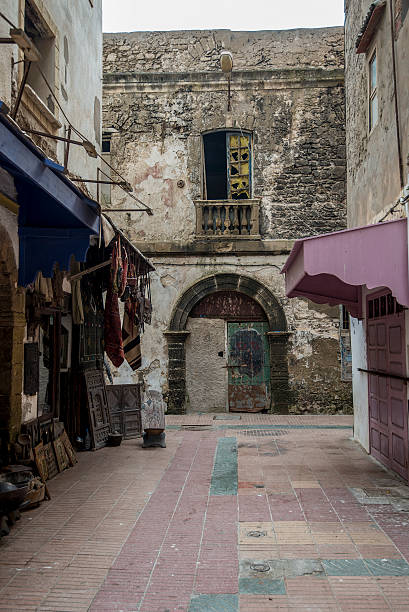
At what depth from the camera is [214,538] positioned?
4801 millimetres

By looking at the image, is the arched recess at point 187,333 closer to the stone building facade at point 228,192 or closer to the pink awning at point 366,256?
the stone building facade at point 228,192

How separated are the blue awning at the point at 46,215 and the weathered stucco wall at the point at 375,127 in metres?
3.55

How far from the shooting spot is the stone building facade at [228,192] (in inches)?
524

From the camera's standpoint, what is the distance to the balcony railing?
13.6 meters

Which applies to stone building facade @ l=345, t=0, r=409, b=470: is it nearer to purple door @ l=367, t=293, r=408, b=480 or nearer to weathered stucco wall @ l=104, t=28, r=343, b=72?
purple door @ l=367, t=293, r=408, b=480

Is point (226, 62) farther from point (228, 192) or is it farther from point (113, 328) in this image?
point (113, 328)

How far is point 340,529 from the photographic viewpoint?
4.97 m

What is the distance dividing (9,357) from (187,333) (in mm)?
7399

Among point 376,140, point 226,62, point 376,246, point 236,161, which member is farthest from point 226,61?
point 376,246

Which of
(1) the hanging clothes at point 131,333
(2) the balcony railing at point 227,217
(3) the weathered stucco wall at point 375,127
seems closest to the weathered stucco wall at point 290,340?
(2) the balcony railing at point 227,217

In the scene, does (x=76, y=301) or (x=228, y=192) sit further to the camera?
(x=228, y=192)

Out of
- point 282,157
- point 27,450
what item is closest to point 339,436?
point 27,450

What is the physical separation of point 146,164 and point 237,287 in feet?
12.8

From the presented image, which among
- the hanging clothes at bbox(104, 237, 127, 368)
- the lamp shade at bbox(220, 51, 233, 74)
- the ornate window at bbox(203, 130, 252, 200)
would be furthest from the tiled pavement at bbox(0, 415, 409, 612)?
the lamp shade at bbox(220, 51, 233, 74)
